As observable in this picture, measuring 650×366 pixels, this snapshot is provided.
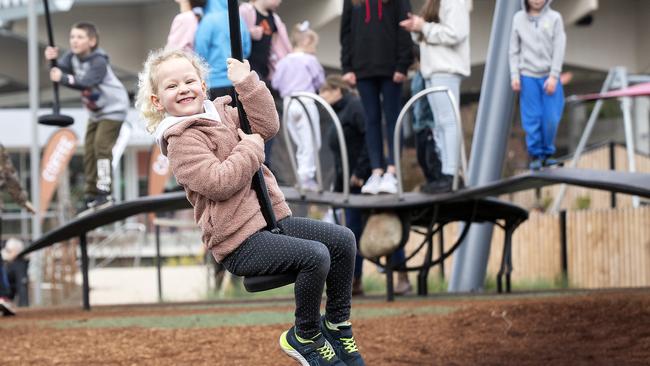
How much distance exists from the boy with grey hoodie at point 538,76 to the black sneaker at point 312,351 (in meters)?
5.52

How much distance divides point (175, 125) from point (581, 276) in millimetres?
12430

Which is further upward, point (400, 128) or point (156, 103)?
point (400, 128)

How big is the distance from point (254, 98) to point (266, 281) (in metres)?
0.70

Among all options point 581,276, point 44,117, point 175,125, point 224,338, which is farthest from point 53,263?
point 175,125

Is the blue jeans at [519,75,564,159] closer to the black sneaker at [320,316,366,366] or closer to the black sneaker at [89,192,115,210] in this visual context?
the black sneaker at [89,192,115,210]

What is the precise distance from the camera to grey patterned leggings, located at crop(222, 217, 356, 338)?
4551mm

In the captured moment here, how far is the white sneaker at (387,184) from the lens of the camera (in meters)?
10.9

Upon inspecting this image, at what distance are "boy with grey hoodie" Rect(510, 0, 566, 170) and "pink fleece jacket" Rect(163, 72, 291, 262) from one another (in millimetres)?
5503

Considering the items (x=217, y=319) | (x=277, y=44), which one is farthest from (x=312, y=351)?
(x=277, y=44)

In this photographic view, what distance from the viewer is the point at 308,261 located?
14.9 ft

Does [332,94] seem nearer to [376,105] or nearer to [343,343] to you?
[376,105]

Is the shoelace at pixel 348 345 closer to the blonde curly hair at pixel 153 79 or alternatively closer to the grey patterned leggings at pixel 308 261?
the grey patterned leggings at pixel 308 261

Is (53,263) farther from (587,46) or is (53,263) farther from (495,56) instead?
(587,46)

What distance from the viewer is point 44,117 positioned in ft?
32.9
